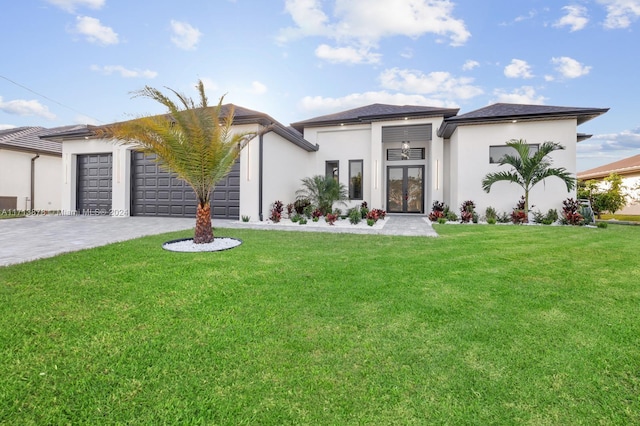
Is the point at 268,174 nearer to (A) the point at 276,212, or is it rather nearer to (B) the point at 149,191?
(A) the point at 276,212

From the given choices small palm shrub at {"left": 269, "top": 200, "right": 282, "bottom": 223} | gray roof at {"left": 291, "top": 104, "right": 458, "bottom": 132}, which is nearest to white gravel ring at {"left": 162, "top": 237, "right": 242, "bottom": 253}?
small palm shrub at {"left": 269, "top": 200, "right": 282, "bottom": 223}

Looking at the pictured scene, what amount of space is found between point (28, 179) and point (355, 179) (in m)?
16.4

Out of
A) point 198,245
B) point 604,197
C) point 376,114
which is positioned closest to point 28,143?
point 198,245

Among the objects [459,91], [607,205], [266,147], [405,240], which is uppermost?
[459,91]

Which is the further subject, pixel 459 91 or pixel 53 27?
pixel 459 91

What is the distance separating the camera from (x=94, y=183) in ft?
45.0

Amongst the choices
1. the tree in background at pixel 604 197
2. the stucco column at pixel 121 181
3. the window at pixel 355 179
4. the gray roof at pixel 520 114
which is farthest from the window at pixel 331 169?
the tree in background at pixel 604 197

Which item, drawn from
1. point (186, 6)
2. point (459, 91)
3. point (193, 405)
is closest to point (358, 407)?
point (193, 405)

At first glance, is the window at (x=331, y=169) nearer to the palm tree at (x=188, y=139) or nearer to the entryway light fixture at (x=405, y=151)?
the entryway light fixture at (x=405, y=151)

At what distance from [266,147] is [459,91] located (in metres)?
12.9

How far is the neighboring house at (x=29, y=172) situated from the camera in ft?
47.0

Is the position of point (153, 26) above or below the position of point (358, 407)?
above

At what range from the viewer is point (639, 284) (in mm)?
3947

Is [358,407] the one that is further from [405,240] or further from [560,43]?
[560,43]
